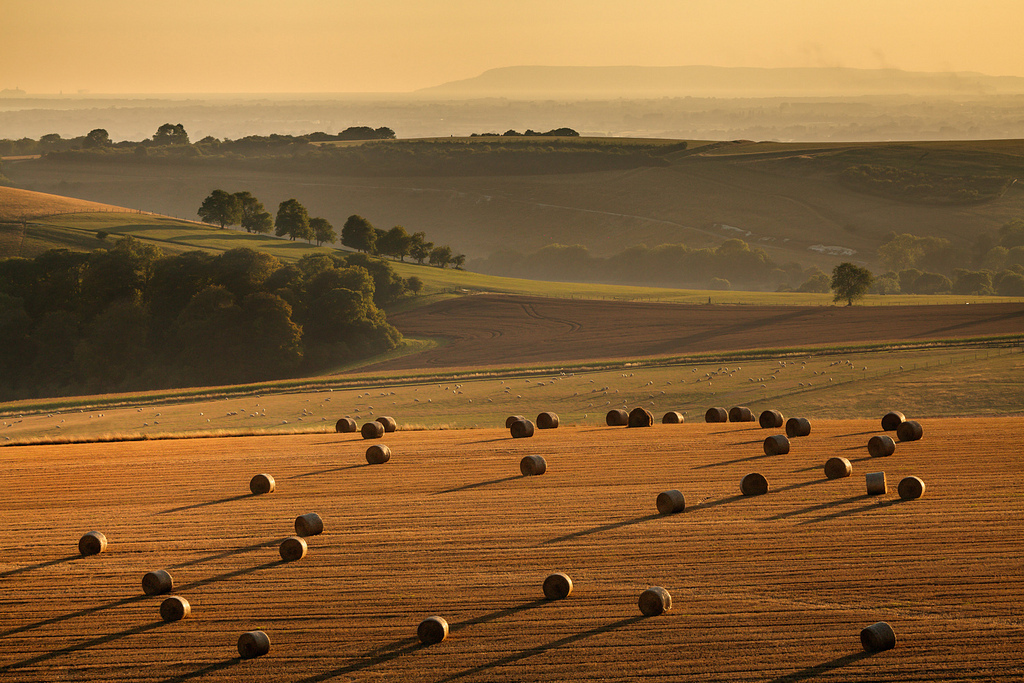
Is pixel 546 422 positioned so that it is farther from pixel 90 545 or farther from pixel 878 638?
pixel 878 638

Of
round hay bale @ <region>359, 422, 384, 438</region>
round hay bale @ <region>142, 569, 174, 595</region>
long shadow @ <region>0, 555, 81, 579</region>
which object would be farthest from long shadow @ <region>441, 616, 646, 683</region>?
round hay bale @ <region>359, 422, 384, 438</region>

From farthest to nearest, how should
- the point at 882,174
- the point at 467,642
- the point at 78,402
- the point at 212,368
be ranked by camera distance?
the point at 882,174, the point at 212,368, the point at 78,402, the point at 467,642

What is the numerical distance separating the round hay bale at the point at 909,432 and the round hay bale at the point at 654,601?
1033 centimetres

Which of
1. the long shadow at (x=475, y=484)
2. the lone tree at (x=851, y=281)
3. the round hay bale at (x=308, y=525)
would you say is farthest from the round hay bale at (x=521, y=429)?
the lone tree at (x=851, y=281)

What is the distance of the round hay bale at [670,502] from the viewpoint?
1562 cm

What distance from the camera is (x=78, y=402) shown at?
58.3 metres

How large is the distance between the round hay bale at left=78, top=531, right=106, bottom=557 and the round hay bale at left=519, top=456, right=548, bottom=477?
8128mm

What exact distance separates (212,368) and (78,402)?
25110mm

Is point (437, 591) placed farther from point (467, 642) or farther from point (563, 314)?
point (563, 314)

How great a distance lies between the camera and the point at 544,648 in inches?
467

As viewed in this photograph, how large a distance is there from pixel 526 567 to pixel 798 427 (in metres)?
9.99

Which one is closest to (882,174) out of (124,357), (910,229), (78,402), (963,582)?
(910,229)

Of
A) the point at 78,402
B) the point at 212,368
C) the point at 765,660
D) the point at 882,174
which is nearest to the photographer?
the point at 765,660

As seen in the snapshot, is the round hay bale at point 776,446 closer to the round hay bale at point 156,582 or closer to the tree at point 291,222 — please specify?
the round hay bale at point 156,582
